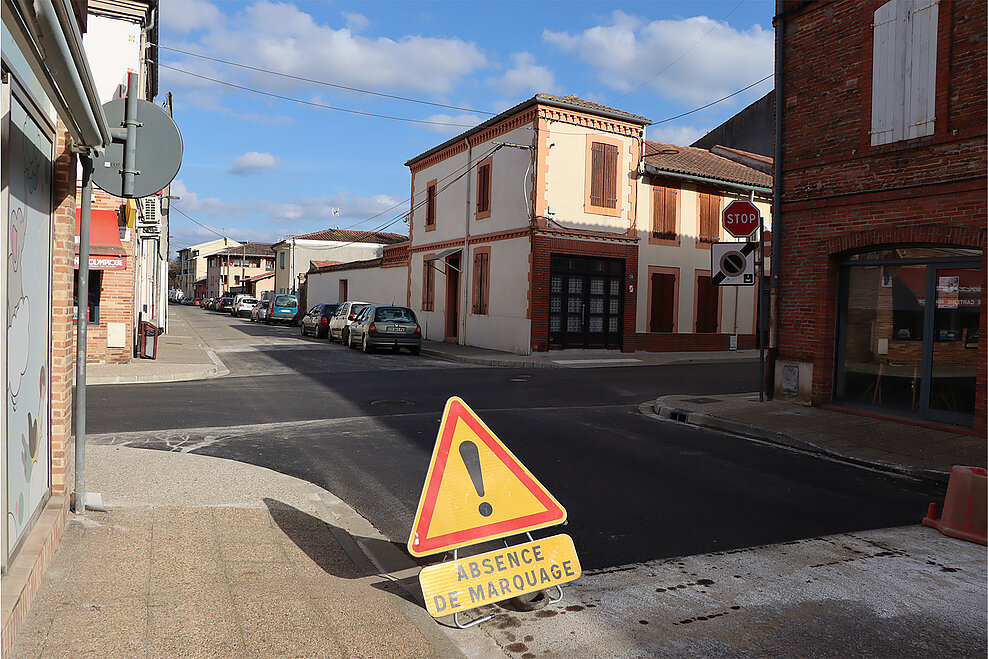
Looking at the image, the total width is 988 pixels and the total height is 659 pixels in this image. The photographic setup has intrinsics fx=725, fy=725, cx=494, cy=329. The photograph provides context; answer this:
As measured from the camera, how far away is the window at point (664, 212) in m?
24.5

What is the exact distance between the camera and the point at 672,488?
675 cm

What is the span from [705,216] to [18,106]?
24567 mm

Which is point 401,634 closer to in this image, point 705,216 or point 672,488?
point 672,488

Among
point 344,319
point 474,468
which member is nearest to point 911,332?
point 474,468

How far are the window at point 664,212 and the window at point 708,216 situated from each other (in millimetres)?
1264

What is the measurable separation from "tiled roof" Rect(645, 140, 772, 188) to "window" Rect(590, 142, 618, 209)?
4.99 feet

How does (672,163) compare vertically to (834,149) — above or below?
above

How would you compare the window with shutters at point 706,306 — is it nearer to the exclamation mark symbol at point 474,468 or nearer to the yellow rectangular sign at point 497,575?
the yellow rectangular sign at point 497,575

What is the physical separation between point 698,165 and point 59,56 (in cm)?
2515

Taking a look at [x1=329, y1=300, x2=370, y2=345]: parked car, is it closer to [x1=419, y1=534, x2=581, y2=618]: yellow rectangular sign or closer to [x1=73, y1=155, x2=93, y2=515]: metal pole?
[x1=73, y1=155, x2=93, y2=515]: metal pole

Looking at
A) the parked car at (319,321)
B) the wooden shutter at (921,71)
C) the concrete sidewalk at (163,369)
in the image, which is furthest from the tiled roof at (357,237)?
the wooden shutter at (921,71)

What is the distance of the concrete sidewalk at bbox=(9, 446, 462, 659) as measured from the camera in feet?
11.2

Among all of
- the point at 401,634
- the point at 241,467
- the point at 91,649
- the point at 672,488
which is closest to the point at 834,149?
the point at 672,488

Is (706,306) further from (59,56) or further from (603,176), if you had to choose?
(59,56)
